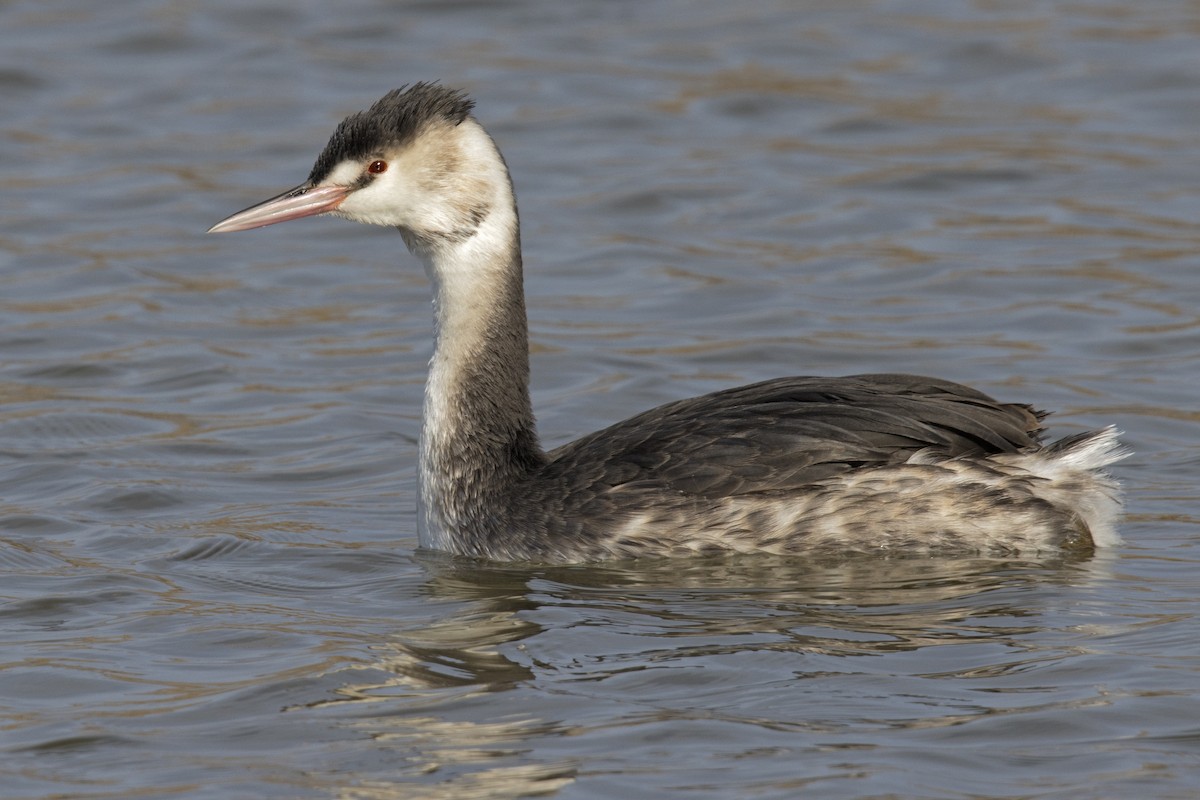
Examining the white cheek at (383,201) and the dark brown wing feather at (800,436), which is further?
the white cheek at (383,201)

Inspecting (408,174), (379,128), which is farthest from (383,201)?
(379,128)

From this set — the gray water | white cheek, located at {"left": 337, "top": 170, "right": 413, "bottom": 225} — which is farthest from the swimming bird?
the gray water

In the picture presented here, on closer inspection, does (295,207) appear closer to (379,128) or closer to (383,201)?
(383,201)

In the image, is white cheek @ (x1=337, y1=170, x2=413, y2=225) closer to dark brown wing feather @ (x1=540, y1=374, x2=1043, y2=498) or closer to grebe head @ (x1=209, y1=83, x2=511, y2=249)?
grebe head @ (x1=209, y1=83, x2=511, y2=249)

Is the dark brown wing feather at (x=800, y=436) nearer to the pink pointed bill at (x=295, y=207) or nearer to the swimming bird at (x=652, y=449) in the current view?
the swimming bird at (x=652, y=449)

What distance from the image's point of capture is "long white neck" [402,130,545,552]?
832cm

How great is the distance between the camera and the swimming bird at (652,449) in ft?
25.4

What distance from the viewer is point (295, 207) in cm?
830

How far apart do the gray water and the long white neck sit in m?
0.27

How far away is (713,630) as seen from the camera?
714 cm

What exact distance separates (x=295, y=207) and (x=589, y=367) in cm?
314

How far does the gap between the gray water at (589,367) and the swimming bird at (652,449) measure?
154 mm

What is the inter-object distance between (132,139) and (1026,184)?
617cm

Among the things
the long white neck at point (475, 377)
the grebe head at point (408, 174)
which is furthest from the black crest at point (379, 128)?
the long white neck at point (475, 377)
